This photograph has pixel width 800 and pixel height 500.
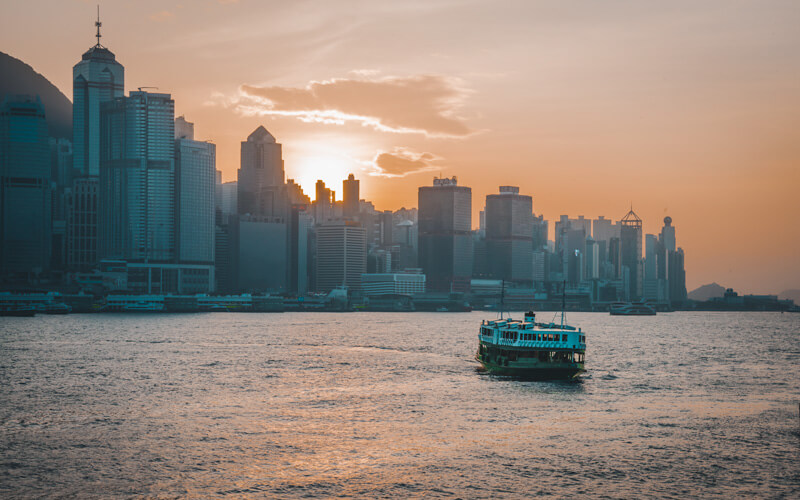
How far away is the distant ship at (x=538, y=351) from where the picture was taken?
114062mm

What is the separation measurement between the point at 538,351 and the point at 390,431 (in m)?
42.7

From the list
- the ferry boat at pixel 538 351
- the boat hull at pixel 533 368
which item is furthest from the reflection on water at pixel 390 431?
the ferry boat at pixel 538 351

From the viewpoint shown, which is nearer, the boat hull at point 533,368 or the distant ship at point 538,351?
the distant ship at point 538,351

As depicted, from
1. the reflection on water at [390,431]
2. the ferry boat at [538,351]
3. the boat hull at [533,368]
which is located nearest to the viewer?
the reflection on water at [390,431]

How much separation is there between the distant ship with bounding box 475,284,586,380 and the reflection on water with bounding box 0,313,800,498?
418 cm

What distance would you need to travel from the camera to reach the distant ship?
374 feet

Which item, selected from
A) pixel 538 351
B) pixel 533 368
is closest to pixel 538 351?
pixel 538 351

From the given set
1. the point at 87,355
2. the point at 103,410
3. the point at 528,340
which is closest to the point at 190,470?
the point at 103,410

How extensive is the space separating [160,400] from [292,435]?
2906cm

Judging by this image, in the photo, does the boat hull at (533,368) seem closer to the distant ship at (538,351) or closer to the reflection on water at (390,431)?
the distant ship at (538,351)

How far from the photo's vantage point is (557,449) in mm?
73500

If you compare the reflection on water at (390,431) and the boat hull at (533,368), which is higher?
the boat hull at (533,368)

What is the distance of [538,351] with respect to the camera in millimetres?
116625

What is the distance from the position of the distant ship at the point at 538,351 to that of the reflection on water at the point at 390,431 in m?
4.18
